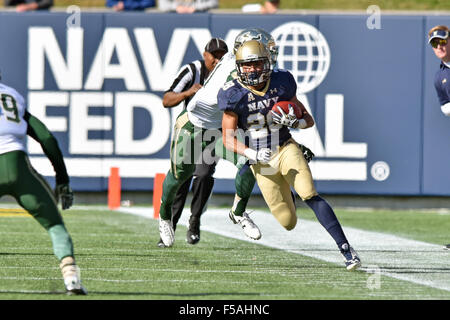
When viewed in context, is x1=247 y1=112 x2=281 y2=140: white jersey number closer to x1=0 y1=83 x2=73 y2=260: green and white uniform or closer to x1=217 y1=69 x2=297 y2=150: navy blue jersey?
x1=217 y1=69 x2=297 y2=150: navy blue jersey

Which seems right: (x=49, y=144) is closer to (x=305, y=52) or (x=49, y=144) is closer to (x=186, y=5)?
(x=305, y=52)

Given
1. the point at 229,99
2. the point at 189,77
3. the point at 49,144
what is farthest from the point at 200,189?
the point at 49,144

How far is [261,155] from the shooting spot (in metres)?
6.86

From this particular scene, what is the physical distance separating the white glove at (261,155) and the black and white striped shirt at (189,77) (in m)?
1.70

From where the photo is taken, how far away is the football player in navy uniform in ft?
23.3

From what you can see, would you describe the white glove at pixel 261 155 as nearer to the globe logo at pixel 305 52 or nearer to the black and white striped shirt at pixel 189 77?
the black and white striped shirt at pixel 189 77

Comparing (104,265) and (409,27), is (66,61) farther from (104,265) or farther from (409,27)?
(104,265)

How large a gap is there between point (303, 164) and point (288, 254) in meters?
1.36

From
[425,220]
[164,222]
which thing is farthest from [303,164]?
[425,220]

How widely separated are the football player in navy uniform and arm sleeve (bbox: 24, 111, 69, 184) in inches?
65.5

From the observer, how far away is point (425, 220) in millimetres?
11867

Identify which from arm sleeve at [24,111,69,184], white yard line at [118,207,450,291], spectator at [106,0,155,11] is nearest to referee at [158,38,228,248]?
white yard line at [118,207,450,291]

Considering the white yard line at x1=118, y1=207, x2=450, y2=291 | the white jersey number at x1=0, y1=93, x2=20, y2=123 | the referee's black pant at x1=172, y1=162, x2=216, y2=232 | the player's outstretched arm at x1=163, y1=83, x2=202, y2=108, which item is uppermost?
the white jersey number at x1=0, y1=93, x2=20, y2=123
